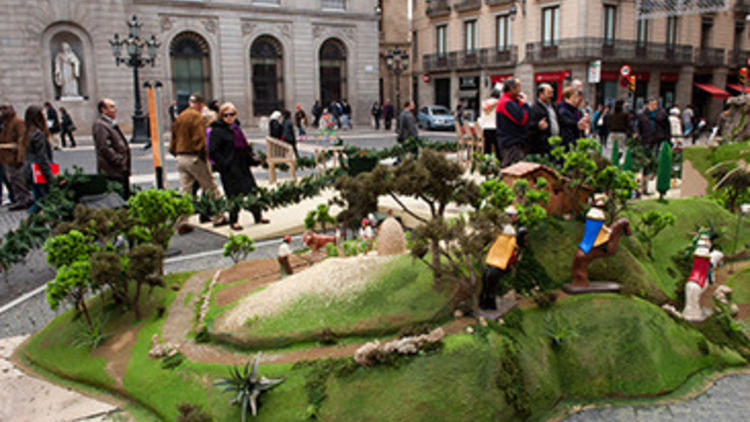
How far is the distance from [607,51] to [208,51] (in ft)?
66.8

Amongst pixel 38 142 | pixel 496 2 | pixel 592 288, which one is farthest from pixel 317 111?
pixel 592 288

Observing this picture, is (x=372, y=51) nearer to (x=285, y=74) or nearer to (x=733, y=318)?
(x=285, y=74)

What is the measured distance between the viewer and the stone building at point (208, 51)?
25.6 metres

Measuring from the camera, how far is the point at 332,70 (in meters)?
35.1

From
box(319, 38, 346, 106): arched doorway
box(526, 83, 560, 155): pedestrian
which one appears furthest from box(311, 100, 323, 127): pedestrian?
box(526, 83, 560, 155): pedestrian

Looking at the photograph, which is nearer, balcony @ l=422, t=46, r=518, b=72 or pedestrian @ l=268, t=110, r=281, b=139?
pedestrian @ l=268, t=110, r=281, b=139

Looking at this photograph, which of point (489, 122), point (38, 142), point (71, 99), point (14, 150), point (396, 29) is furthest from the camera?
point (396, 29)

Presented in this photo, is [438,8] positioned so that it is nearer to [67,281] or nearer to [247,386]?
[67,281]

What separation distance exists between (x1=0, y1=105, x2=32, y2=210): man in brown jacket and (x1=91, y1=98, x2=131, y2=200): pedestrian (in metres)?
2.90

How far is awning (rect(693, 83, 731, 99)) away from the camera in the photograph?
34312 mm

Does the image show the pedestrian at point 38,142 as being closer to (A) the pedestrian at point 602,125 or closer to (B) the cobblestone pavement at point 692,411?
(B) the cobblestone pavement at point 692,411

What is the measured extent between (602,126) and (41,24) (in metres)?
23.5

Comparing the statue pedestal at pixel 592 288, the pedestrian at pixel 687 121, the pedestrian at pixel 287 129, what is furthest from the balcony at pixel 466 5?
the statue pedestal at pixel 592 288

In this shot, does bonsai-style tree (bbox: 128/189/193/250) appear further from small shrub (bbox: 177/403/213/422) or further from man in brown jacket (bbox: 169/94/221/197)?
man in brown jacket (bbox: 169/94/221/197)
